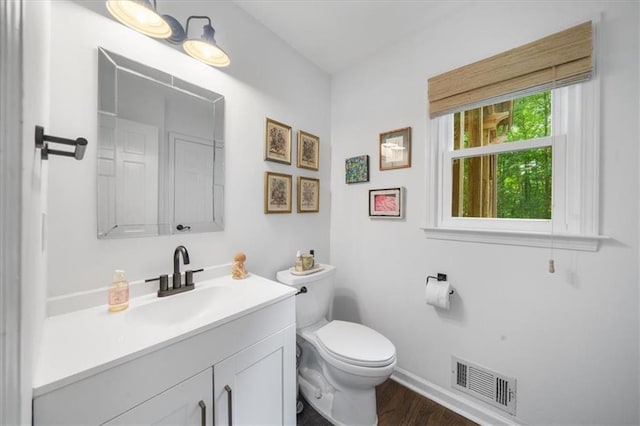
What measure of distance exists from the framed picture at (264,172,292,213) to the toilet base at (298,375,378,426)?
113 cm

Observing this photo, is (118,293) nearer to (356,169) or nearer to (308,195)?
(308,195)

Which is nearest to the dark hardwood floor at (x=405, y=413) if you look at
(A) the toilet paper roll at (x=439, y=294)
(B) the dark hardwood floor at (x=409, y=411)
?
(B) the dark hardwood floor at (x=409, y=411)

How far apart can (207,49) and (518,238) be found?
6.14ft

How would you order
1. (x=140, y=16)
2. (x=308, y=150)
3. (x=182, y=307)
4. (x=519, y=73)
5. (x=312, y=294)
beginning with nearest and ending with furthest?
(x=140, y=16)
(x=182, y=307)
(x=519, y=73)
(x=312, y=294)
(x=308, y=150)

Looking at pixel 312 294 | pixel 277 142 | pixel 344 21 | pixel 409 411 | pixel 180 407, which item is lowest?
pixel 409 411

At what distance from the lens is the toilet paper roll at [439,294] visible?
1442mm

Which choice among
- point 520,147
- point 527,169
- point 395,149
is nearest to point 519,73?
point 520,147

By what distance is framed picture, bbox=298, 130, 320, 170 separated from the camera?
1834 millimetres

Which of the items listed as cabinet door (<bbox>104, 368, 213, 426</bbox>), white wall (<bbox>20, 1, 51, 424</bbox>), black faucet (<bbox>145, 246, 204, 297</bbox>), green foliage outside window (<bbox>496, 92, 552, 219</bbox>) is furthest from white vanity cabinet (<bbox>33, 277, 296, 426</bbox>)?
green foliage outside window (<bbox>496, 92, 552, 219</bbox>)

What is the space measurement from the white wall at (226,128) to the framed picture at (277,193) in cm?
4

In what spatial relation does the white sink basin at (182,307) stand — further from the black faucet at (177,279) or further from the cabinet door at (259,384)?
the cabinet door at (259,384)

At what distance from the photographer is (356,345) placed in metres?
1.35

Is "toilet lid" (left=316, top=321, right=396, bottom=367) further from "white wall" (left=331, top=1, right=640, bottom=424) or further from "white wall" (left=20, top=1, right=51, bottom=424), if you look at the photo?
"white wall" (left=20, top=1, right=51, bottom=424)

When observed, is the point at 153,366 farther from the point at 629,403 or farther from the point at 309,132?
the point at 629,403
